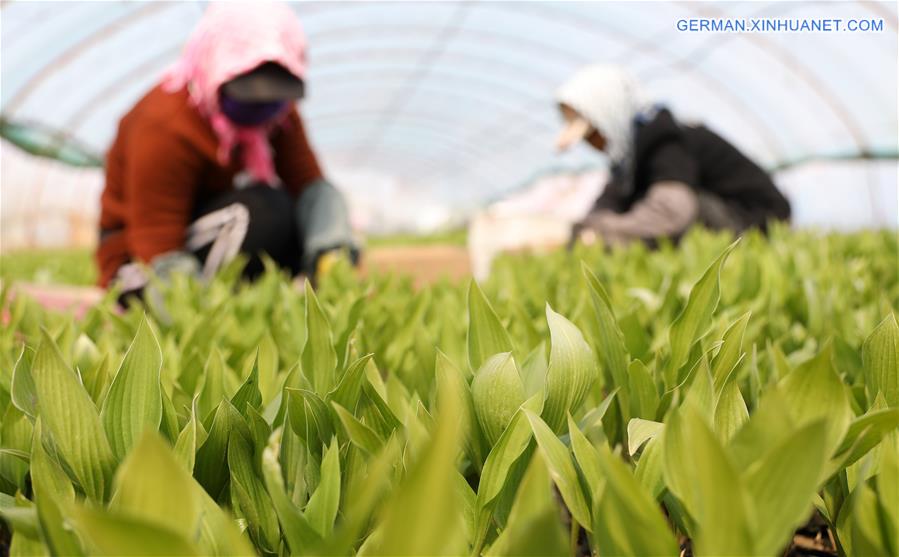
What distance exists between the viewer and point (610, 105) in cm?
382

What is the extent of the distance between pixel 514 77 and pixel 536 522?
1489 centimetres

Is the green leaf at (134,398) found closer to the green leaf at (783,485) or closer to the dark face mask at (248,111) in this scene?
the green leaf at (783,485)

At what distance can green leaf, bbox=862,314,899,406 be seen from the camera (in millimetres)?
659

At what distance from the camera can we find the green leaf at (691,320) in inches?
29.6

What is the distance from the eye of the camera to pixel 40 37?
933 cm

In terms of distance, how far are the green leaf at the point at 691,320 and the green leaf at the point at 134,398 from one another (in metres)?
0.48

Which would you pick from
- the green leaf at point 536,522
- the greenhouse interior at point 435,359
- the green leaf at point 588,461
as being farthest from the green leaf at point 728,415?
the green leaf at point 536,522

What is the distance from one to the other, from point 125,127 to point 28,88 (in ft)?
30.3

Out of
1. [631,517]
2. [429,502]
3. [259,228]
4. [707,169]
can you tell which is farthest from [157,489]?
[707,169]

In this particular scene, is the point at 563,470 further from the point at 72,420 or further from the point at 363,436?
the point at 72,420

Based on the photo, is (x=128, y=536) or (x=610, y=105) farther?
(x=610, y=105)

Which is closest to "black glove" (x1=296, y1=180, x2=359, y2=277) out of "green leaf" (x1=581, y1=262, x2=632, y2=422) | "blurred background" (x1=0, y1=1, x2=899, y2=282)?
"green leaf" (x1=581, y1=262, x2=632, y2=422)

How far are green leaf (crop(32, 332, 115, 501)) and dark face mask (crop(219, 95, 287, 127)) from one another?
2.03 metres

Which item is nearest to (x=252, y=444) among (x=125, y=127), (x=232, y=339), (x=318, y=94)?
(x=232, y=339)
